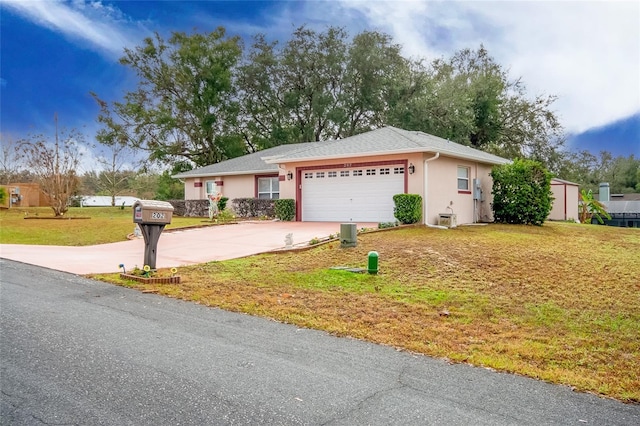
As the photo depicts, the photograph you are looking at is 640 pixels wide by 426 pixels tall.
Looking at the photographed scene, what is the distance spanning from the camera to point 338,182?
1770cm

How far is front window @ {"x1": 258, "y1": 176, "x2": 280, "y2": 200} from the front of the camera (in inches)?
908

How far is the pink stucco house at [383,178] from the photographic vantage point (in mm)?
15727

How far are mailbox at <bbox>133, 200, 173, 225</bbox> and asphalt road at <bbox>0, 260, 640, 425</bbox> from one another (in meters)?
2.74

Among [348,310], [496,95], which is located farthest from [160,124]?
[348,310]

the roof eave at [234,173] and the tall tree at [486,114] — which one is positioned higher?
the tall tree at [486,114]

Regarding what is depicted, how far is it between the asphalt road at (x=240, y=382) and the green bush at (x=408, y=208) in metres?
10.4

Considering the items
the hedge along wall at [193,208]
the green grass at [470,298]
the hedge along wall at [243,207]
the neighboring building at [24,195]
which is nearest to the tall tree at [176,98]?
the neighboring building at [24,195]

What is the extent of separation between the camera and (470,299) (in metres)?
6.74

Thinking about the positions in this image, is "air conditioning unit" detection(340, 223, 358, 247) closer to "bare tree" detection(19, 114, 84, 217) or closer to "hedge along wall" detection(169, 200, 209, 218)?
"hedge along wall" detection(169, 200, 209, 218)

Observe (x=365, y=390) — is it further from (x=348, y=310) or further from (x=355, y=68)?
(x=355, y=68)

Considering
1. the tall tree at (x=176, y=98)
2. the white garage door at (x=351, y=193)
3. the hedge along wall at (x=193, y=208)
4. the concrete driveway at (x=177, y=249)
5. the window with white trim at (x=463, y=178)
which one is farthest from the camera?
the tall tree at (x=176, y=98)

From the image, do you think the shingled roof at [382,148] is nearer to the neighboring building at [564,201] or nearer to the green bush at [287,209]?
the green bush at [287,209]

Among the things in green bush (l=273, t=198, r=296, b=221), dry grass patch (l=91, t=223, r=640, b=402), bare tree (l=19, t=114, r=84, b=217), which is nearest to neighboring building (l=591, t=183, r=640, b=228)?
green bush (l=273, t=198, r=296, b=221)

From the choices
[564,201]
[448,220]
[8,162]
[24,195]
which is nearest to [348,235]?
[448,220]
